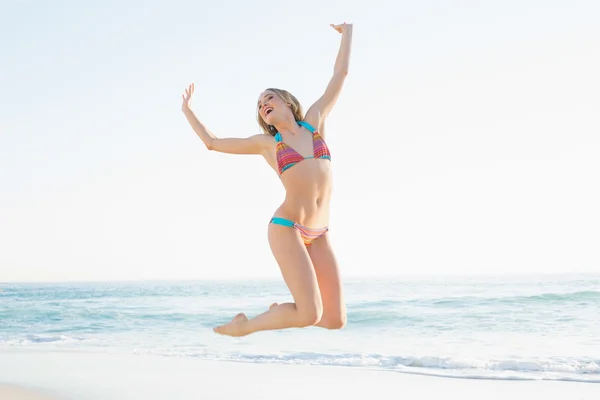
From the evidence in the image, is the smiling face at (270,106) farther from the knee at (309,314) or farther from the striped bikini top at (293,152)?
the knee at (309,314)

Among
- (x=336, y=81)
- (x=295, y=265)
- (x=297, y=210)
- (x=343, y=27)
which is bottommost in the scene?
(x=295, y=265)

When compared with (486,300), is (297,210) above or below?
above

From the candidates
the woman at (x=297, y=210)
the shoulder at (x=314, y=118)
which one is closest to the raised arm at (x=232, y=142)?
the woman at (x=297, y=210)

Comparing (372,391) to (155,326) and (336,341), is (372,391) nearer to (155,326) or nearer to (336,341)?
(336,341)

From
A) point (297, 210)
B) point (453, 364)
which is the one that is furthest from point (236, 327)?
point (453, 364)

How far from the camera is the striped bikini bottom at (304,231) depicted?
3.67 metres

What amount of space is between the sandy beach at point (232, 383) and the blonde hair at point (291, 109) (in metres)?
3.62

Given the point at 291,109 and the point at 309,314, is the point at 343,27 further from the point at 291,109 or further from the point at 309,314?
the point at 309,314

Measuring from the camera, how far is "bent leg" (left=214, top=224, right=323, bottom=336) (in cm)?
354

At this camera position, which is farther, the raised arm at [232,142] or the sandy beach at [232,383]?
the sandy beach at [232,383]

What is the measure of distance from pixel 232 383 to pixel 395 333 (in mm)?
6721

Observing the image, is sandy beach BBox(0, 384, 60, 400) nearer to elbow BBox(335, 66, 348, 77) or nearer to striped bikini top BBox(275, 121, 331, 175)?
striped bikini top BBox(275, 121, 331, 175)

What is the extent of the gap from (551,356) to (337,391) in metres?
4.50

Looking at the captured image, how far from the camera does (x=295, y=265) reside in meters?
3.59
